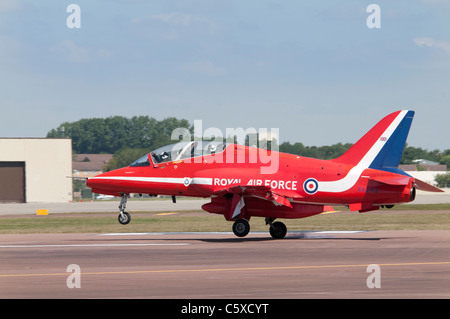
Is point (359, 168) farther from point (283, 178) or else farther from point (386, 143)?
point (283, 178)

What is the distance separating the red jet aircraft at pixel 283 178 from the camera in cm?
2258

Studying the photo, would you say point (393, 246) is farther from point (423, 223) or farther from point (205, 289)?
point (423, 223)

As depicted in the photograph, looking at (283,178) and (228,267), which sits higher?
(283,178)

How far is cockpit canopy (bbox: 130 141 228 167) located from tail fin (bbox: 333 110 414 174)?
523 centimetres

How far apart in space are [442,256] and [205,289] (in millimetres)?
8131

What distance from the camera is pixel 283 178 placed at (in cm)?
→ 2322

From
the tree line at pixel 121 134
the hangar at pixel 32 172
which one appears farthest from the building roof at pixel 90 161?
the hangar at pixel 32 172

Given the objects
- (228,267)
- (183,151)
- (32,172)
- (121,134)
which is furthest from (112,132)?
(228,267)

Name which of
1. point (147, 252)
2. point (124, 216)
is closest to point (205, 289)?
point (147, 252)

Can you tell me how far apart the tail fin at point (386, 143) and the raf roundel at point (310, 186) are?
168 centimetres

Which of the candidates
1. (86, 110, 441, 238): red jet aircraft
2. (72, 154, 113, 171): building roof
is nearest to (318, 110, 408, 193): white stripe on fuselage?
(86, 110, 441, 238): red jet aircraft

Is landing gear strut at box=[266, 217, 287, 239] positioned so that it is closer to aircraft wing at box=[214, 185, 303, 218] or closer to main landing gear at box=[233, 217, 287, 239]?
main landing gear at box=[233, 217, 287, 239]

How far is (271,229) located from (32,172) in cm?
5886
